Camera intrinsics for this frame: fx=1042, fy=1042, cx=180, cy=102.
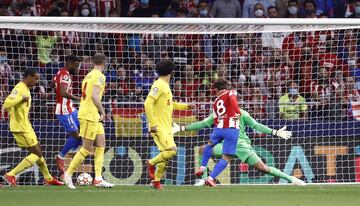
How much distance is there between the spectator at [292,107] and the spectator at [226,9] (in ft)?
14.2

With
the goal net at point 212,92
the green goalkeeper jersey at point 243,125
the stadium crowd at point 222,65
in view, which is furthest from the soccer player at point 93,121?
the stadium crowd at point 222,65

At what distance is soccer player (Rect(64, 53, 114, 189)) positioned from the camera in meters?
15.8

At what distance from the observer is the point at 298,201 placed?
13.0 metres

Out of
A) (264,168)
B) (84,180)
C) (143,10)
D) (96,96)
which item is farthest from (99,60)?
(143,10)

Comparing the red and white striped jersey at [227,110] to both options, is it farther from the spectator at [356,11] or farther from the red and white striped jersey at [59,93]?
the spectator at [356,11]

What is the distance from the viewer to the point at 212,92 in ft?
64.6

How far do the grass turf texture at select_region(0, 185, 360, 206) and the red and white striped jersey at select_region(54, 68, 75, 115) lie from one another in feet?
6.51

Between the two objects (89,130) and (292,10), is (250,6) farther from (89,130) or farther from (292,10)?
(89,130)

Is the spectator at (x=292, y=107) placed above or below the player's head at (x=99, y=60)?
below

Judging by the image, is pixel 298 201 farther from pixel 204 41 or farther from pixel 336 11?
pixel 336 11

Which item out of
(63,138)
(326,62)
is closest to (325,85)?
(326,62)

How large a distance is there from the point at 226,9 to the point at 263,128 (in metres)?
6.08

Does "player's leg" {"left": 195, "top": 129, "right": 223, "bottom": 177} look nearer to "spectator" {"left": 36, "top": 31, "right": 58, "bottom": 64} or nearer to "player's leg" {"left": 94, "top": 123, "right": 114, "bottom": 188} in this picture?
"player's leg" {"left": 94, "top": 123, "right": 114, "bottom": 188}

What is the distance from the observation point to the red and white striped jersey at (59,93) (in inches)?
696
